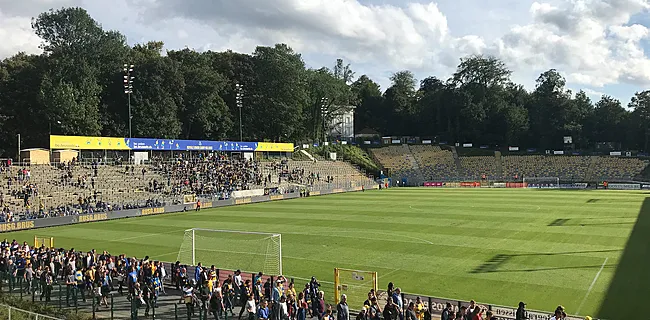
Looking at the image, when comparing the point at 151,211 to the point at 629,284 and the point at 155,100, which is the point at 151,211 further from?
the point at 629,284

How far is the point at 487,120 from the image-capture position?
109 metres

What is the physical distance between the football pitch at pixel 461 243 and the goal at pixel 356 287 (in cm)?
135

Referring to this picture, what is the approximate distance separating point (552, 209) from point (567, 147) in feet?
217

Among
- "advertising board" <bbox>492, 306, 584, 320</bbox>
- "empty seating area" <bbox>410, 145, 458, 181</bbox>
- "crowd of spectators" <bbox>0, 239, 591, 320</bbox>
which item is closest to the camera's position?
"advertising board" <bbox>492, 306, 584, 320</bbox>

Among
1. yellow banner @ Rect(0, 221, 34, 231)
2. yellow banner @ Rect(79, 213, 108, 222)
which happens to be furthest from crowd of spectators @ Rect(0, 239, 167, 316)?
yellow banner @ Rect(79, 213, 108, 222)

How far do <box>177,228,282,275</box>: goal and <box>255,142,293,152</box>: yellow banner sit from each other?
43.2 m

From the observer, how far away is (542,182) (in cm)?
7731

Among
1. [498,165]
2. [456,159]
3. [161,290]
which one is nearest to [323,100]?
[456,159]

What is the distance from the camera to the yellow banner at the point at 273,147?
73062 mm

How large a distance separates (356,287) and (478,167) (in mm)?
77906

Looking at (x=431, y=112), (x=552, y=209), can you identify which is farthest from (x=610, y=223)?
(x=431, y=112)

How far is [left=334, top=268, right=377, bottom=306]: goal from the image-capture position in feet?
54.6

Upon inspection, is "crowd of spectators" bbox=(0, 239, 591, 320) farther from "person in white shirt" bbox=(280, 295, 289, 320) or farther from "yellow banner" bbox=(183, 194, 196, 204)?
"yellow banner" bbox=(183, 194, 196, 204)

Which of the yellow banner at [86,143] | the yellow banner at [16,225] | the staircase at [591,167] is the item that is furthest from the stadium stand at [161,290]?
the staircase at [591,167]
